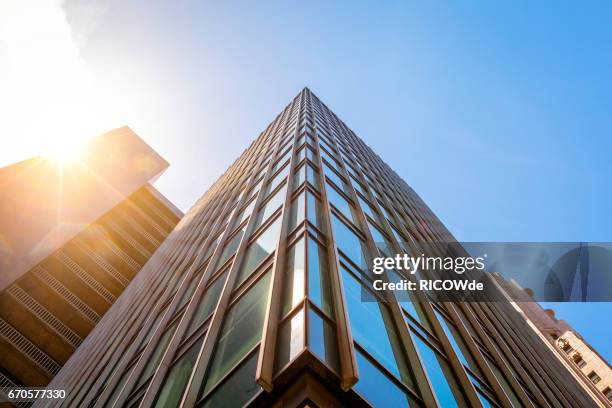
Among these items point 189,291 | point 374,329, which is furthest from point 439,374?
point 189,291

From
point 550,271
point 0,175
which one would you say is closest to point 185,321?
point 0,175

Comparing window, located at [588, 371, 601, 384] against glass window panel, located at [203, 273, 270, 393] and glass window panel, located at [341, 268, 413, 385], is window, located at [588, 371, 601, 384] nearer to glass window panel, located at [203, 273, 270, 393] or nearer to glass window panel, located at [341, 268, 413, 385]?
glass window panel, located at [341, 268, 413, 385]

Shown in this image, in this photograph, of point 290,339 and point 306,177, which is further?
point 306,177

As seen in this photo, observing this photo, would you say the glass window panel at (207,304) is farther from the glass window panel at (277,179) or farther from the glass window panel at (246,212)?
the glass window panel at (277,179)

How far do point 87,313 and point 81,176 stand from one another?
36.2ft

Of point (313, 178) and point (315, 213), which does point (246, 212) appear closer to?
point (313, 178)

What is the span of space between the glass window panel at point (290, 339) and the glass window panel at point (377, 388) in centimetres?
110

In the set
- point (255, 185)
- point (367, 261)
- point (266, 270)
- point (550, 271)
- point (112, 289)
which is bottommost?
point (112, 289)

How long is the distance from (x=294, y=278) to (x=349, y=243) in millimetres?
3091

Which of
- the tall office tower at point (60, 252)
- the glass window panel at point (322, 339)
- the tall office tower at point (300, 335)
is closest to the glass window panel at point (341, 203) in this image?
the tall office tower at point (300, 335)

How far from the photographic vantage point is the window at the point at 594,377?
161 ft

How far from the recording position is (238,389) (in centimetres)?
552

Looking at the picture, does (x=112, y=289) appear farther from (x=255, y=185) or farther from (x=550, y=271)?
(x=550, y=271)

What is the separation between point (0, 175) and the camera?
72.0ft
